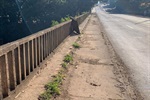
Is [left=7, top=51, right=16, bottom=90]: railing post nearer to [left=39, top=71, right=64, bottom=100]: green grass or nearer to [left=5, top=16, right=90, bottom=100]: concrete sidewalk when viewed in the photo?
[left=5, top=16, right=90, bottom=100]: concrete sidewalk

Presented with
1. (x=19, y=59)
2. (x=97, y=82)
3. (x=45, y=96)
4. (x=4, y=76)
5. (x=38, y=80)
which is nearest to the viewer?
(x=4, y=76)

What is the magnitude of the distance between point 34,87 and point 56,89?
0.65 metres

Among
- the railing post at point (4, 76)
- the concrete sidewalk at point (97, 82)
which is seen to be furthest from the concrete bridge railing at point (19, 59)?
the concrete sidewalk at point (97, 82)

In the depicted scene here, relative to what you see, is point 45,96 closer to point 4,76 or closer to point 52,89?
point 52,89

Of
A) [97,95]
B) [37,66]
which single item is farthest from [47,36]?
[97,95]

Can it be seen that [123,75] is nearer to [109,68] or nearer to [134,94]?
[109,68]

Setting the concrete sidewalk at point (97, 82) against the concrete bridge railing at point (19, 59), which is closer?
the concrete bridge railing at point (19, 59)

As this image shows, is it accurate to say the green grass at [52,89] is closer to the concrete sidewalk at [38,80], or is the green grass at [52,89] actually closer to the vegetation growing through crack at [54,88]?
the vegetation growing through crack at [54,88]

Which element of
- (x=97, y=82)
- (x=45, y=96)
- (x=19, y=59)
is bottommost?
(x=97, y=82)

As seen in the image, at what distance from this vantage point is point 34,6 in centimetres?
3841

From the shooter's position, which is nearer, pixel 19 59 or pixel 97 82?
pixel 19 59

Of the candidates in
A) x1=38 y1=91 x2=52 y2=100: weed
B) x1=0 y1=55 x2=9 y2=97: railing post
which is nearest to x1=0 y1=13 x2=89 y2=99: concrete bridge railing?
x1=0 y1=55 x2=9 y2=97: railing post

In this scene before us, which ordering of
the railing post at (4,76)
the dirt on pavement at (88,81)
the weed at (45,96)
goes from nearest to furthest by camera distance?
1. the railing post at (4,76)
2. the weed at (45,96)
3. the dirt on pavement at (88,81)

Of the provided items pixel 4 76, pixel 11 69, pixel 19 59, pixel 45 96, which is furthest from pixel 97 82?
pixel 4 76
